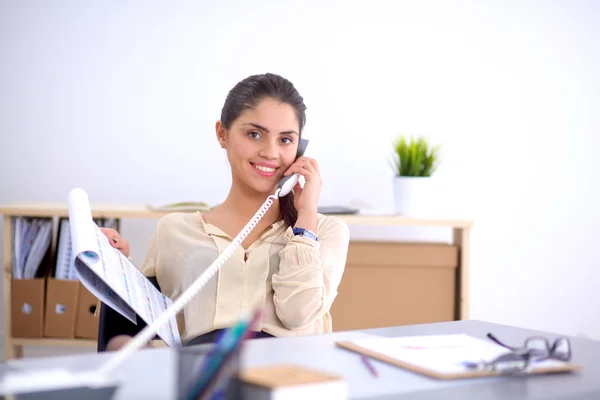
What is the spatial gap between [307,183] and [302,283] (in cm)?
29

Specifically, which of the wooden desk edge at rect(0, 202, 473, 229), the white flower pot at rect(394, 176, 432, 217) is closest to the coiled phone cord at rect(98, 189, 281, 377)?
the wooden desk edge at rect(0, 202, 473, 229)

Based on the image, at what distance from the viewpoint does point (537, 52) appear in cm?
350

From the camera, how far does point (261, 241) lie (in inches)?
70.5

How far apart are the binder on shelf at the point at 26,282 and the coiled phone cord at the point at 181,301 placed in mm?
1439

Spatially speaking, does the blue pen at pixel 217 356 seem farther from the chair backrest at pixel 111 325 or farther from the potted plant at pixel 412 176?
the potted plant at pixel 412 176

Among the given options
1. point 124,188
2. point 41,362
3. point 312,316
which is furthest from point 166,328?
point 124,188

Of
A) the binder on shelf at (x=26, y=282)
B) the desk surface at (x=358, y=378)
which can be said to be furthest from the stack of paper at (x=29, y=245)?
the desk surface at (x=358, y=378)

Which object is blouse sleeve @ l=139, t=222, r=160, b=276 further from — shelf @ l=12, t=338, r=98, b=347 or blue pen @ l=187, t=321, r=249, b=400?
shelf @ l=12, t=338, r=98, b=347

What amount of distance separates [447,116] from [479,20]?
48 centimetres

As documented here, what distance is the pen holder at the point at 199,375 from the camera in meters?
0.71

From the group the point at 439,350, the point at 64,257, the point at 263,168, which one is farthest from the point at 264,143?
the point at 64,257

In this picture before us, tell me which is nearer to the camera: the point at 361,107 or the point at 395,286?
the point at 395,286

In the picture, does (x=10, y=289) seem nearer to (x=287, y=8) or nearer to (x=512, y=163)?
(x=287, y=8)

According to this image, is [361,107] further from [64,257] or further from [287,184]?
[287,184]
